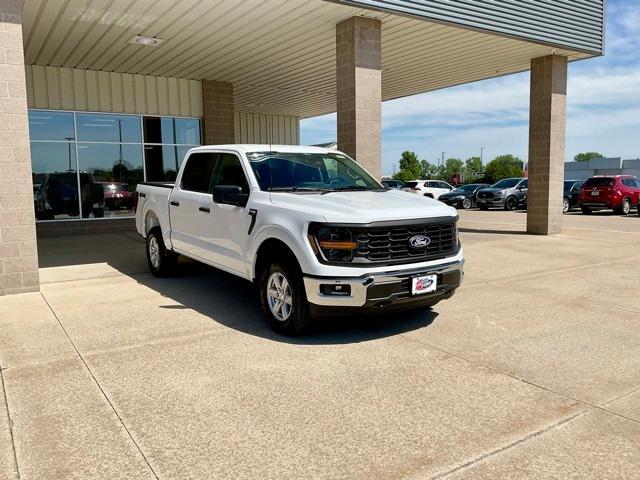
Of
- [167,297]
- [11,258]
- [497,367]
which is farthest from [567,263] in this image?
[11,258]

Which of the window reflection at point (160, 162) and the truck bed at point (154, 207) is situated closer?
the truck bed at point (154, 207)

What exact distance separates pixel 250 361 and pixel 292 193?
1.90m

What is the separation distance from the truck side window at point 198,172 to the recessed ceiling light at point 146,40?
18.8ft

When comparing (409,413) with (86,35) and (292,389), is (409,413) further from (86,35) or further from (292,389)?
(86,35)

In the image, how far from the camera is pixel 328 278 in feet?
15.8

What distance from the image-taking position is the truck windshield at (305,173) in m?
6.02

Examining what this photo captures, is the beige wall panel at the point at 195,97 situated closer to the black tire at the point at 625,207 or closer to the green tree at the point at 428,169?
the black tire at the point at 625,207

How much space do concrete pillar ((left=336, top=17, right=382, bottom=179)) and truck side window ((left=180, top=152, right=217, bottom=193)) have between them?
13.1 feet

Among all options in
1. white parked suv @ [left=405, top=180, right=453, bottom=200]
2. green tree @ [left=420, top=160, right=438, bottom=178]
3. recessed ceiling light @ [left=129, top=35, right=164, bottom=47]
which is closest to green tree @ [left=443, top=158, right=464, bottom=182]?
green tree @ [left=420, top=160, right=438, bottom=178]

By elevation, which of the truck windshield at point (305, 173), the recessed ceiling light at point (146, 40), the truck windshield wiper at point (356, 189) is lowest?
the truck windshield wiper at point (356, 189)

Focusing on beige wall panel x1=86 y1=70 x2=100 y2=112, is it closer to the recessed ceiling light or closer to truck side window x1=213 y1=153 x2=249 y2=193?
the recessed ceiling light

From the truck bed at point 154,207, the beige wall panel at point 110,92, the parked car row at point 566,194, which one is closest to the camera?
the truck bed at point 154,207

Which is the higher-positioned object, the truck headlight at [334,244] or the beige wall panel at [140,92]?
the beige wall panel at [140,92]

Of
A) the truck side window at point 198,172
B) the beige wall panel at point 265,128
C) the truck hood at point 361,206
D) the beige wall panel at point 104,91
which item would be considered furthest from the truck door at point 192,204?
the beige wall panel at point 265,128
